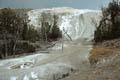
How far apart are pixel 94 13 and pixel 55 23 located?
8.27 metres

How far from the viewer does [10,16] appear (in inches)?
1587

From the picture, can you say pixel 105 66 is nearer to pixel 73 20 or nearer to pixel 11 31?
pixel 11 31

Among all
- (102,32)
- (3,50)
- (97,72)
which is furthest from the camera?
(102,32)

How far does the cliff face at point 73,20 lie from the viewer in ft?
181

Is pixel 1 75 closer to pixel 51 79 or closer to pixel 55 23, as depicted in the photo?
pixel 51 79

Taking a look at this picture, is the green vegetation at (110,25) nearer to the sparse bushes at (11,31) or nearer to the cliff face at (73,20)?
the cliff face at (73,20)

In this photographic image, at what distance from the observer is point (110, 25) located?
42.7 m

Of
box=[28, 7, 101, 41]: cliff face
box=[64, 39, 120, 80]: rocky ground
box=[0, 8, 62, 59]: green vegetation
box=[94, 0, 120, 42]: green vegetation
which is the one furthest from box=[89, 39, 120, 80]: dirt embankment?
box=[28, 7, 101, 41]: cliff face

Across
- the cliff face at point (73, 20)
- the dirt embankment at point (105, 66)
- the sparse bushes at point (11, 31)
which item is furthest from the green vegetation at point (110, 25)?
the dirt embankment at point (105, 66)

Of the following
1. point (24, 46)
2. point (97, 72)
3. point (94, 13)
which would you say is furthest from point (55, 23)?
point (97, 72)

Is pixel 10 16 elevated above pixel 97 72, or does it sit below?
above

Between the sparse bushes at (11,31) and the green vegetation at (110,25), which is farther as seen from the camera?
the green vegetation at (110,25)

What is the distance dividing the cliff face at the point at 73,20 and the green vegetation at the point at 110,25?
30.2ft

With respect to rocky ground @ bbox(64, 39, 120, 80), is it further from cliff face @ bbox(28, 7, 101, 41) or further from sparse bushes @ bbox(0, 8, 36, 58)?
cliff face @ bbox(28, 7, 101, 41)
